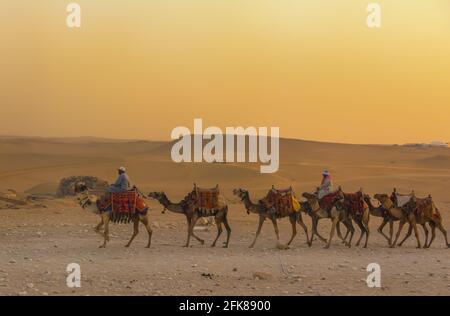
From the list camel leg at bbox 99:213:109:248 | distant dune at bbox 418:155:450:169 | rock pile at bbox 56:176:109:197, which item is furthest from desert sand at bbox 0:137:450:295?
distant dune at bbox 418:155:450:169

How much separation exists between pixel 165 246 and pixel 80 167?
1420 inches

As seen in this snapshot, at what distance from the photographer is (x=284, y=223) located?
22.9 m

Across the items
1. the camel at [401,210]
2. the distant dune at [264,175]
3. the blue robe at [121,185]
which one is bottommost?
the camel at [401,210]

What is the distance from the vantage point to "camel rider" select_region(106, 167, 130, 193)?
1714 cm

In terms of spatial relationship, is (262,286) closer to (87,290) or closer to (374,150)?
(87,290)

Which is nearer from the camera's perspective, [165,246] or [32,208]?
[165,246]

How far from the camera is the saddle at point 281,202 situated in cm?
1795

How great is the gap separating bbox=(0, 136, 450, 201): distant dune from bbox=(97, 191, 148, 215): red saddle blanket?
17652 millimetres

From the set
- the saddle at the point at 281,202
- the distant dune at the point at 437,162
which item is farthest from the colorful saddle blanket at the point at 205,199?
the distant dune at the point at 437,162

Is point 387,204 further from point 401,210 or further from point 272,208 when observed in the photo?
point 272,208

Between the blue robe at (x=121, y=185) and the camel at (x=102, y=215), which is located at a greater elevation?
the blue robe at (x=121, y=185)

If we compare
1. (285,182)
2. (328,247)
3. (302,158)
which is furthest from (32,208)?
(302,158)

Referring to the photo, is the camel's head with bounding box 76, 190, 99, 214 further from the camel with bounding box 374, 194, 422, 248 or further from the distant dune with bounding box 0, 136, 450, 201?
the distant dune with bounding box 0, 136, 450, 201

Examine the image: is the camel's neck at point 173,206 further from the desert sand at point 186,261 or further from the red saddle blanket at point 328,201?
the red saddle blanket at point 328,201
